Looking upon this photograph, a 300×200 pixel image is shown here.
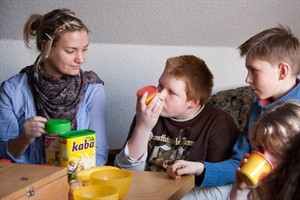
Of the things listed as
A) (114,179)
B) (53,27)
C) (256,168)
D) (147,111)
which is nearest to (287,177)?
(256,168)

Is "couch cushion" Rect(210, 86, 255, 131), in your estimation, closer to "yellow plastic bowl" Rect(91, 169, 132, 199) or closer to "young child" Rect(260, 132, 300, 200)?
"yellow plastic bowl" Rect(91, 169, 132, 199)

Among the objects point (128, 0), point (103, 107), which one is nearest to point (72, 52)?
point (103, 107)

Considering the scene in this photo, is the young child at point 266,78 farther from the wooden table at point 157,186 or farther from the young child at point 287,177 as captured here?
the young child at point 287,177

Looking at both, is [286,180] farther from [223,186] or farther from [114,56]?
Result: [114,56]

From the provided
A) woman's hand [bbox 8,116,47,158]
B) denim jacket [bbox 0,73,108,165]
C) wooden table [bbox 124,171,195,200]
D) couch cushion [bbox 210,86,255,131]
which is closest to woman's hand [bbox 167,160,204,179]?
wooden table [bbox 124,171,195,200]

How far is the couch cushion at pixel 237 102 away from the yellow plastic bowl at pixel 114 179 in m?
0.98

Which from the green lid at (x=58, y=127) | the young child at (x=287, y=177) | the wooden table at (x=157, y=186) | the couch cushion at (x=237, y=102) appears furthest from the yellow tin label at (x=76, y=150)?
the couch cushion at (x=237, y=102)

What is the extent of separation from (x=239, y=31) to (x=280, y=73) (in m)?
0.70

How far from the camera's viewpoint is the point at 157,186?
59.9 inches

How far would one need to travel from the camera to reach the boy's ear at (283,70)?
1.81 meters

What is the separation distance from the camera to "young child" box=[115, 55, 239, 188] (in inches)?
74.1

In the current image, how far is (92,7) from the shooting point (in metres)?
2.54

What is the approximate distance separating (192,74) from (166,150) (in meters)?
0.28

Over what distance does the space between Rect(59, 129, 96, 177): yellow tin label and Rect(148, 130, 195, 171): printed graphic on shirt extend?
0.46 metres
